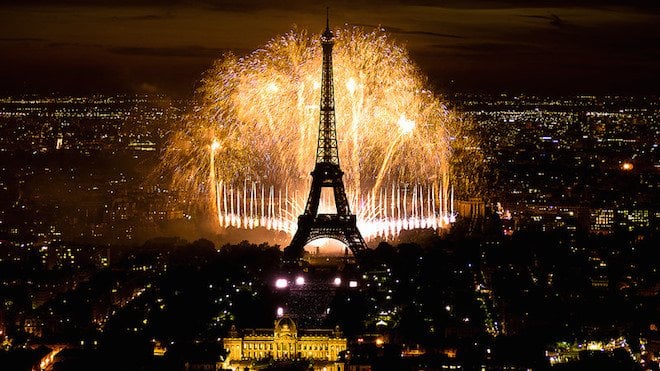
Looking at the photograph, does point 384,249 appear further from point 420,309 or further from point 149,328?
point 149,328

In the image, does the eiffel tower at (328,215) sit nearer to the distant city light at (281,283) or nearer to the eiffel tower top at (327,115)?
the eiffel tower top at (327,115)

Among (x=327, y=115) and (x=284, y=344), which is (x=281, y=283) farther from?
(x=284, y=344)

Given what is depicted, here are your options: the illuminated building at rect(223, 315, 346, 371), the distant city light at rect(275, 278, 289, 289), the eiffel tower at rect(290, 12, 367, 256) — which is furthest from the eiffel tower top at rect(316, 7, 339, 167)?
the illuminated building at rect(223, 315, 346, 371)

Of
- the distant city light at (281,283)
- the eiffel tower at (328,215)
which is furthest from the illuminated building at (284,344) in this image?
the eiffel tower at (328,215)

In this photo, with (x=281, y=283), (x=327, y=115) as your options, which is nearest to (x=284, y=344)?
(x=281, y=283)

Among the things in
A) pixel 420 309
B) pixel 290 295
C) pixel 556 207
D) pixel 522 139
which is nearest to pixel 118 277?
pixel 290 295
